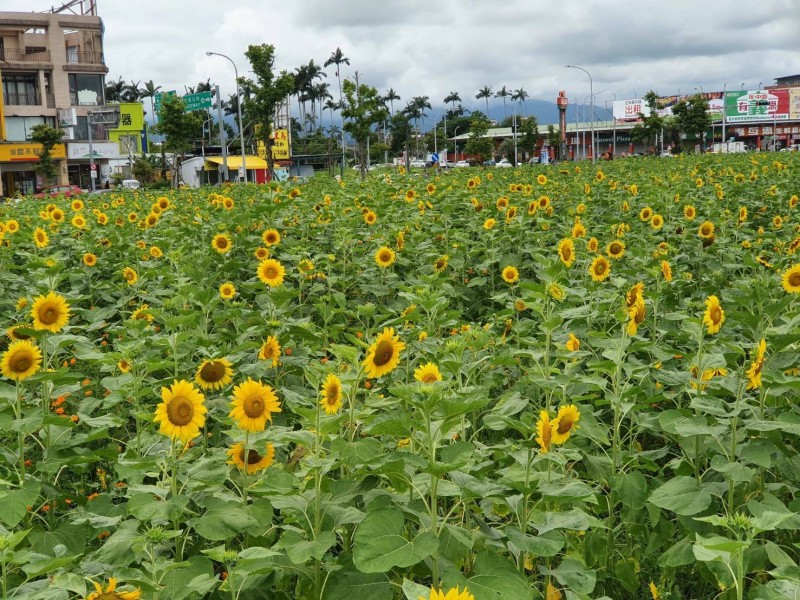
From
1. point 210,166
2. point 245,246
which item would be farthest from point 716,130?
point 245,246

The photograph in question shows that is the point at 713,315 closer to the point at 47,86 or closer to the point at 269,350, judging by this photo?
the point at 269,350

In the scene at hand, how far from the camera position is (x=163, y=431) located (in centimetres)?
237

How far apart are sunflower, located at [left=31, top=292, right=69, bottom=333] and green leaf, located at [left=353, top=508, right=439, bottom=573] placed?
190 cm

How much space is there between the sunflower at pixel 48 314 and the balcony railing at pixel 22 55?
51.8 m

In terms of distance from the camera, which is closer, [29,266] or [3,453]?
[3,453]

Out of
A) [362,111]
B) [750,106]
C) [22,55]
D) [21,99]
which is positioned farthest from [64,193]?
[750,106]

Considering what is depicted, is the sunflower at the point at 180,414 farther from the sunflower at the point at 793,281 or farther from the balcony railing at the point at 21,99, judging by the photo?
the balcony railing at the point at 21,99

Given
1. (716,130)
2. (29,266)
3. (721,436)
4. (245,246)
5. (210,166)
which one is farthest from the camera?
(716,130)

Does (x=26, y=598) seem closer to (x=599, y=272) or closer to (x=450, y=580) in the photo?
(x=450, y=580)

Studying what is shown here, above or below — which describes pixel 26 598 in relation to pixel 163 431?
below

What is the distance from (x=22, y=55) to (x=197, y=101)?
17023 mm

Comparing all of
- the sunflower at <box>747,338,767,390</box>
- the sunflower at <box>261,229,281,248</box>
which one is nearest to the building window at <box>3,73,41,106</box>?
the sunflower at <box>261,229,281,248</box>

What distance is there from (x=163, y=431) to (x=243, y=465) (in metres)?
0.26

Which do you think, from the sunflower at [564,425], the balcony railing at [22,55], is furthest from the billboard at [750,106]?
the sunflower at [564,425]
